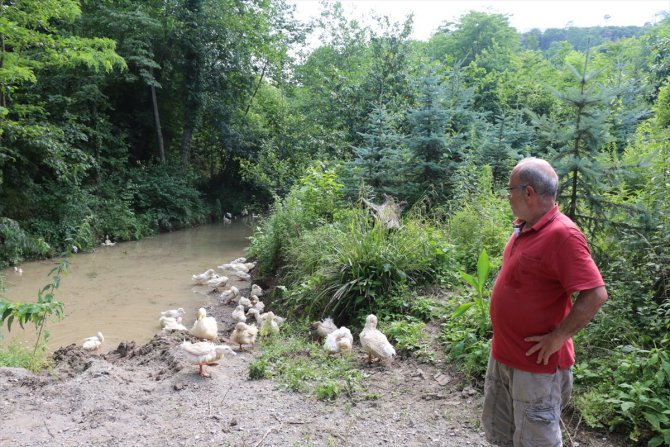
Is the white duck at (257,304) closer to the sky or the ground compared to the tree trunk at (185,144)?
closer to the ground

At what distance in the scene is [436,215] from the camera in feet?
27.0

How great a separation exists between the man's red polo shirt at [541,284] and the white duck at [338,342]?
240 cm

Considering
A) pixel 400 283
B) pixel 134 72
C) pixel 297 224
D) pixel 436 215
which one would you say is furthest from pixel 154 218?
pixel 400 283

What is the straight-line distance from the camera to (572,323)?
220 centimetres

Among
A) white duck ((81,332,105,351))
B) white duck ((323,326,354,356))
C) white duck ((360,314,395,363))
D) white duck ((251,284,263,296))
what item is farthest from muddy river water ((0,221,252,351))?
white duck ((360,314,395,363))

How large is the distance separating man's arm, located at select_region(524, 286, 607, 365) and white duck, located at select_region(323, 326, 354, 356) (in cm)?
262

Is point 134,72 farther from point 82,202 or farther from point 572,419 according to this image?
point 572,419

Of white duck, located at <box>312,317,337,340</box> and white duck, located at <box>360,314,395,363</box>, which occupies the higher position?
white duck, located at <box>360,314,395,363</box>

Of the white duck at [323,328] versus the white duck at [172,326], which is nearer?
the white duck at [323,328]

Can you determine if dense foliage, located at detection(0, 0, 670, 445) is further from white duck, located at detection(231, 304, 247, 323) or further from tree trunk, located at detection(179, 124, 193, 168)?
white duck, located at detection(231, 304, 247, 323)

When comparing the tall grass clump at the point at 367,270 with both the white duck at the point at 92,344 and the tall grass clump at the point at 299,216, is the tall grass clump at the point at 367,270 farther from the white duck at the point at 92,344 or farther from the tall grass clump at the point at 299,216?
the white duck at the point at 92,344

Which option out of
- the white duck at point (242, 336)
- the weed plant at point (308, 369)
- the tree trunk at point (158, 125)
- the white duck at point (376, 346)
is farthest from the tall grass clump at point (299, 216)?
the tree trunk at point (158, 125)

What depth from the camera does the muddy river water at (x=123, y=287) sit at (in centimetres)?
687

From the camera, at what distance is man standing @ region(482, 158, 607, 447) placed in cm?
219
